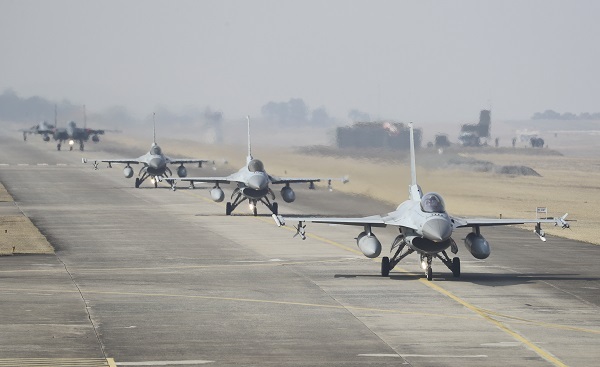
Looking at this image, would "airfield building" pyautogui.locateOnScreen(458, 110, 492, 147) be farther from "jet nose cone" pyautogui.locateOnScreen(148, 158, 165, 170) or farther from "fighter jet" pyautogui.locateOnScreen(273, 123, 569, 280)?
"fighter jet" pyautogui.locateOnScreen(273, 123, 569, 280)

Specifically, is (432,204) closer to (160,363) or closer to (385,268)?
(385,268)

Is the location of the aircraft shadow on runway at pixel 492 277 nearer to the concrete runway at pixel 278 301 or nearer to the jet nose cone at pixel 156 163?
the concrete runway at pixel 278 301

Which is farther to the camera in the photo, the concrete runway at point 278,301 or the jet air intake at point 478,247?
the jet air intake at point 478,247

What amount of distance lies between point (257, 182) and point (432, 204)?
26.7 meters

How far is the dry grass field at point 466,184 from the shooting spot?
75.9 metres

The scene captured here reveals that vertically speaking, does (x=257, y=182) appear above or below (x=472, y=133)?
A: below

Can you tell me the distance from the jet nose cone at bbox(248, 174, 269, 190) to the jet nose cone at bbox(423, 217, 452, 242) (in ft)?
89.2

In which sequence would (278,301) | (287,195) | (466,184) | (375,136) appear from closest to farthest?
(278,301) → (287,195) → (466,184) → (375,136)

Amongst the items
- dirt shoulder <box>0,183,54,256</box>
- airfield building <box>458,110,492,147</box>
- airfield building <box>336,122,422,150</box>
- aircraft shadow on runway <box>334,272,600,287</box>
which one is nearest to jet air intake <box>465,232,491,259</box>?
aircraft shadow on runway <box>334,272,600,287</box>

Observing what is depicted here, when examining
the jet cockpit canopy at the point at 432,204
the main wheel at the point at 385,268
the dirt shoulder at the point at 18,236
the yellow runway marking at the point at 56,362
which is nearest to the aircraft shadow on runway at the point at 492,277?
the main wheel at the point at 385,268

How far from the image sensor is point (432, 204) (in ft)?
132

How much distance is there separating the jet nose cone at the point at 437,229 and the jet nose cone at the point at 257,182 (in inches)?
→ 1071

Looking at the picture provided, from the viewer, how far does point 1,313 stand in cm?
3478

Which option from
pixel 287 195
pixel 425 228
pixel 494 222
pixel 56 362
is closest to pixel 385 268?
pixel 494 222
